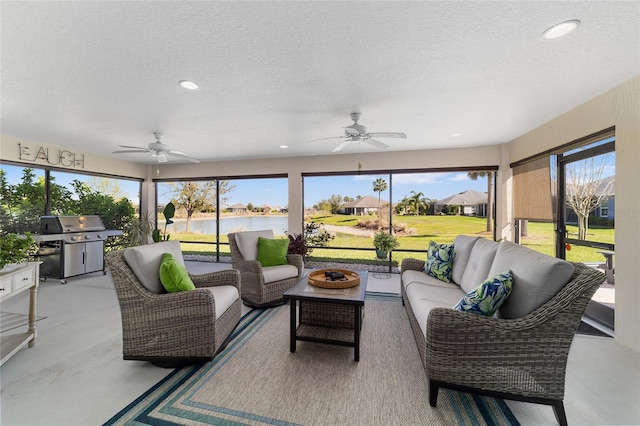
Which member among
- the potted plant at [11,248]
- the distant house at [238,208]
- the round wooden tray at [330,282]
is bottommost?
the round wooden tray at [330,282]

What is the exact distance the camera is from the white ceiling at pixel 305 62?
158 cm

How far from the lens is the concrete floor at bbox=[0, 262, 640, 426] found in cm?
158

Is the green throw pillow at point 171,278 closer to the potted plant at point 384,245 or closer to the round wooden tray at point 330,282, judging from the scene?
the round wooden tray at point 330,282

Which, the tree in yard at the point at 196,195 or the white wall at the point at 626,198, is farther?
the tree in yard at the point at 196,195

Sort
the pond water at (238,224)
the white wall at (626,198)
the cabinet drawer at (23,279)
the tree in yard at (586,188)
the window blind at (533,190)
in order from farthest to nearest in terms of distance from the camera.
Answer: the pond water at (238,224) → the window blind at (533,190) → the tree in yard at (586,188) → the white wall at (626,198) → the cabinet drawer at (23,279)

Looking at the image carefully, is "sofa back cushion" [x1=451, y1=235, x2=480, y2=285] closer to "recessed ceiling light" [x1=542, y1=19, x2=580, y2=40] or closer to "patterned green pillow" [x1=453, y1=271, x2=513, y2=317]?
"patterned green pillow" [x1=453, y1=271, x2=513, y2=317]

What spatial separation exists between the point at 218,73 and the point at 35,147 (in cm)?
481

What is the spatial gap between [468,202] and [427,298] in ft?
13.5

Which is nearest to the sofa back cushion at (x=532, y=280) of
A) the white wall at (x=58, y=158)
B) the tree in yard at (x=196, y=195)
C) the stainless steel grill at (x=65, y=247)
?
the tree in yard at (x=196, y=195)

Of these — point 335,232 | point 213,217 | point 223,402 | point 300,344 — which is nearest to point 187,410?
point 223,402

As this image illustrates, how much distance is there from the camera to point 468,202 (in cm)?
550

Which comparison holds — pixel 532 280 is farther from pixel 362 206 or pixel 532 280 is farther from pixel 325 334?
pixel 362 206

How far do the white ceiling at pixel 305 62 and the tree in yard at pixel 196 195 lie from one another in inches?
118

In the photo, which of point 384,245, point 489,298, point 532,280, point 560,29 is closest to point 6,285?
point 489,298
